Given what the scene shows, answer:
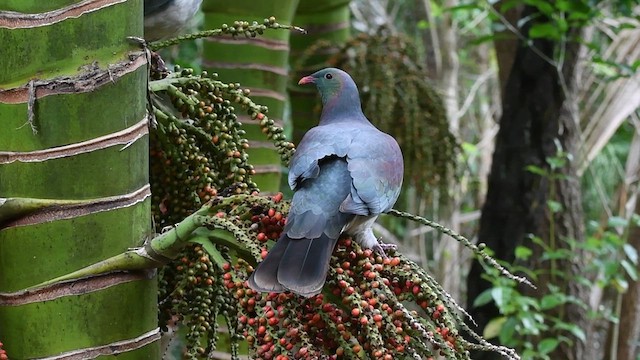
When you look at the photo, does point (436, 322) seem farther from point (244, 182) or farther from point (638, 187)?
point (638, 187)

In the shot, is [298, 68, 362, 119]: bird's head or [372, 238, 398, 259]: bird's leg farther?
[298, 68, 362, 119]: bird's head

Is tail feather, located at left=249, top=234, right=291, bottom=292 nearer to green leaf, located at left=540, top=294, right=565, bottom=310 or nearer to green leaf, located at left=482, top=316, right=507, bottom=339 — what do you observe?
green leaf, located at left=540, top=294, right=565, bottom=310

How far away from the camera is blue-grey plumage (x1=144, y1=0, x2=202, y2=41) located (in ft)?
6.46

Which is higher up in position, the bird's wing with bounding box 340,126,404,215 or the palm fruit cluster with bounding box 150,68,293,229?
the palm fruit cluster with bounding box 150,68,293,229

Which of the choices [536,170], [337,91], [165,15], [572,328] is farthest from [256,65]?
[572,328]

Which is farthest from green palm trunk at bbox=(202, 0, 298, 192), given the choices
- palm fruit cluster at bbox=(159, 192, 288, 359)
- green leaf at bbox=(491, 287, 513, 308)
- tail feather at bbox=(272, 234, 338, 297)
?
tail feather at bbox=(272, 234, 338, 297)

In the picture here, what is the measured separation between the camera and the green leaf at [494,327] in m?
2.70

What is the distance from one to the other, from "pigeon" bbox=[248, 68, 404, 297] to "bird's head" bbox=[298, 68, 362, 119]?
0.12m

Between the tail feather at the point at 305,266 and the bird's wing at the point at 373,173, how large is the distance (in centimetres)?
16

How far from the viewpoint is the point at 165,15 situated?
1.98 metres

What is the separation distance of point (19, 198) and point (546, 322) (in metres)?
2.33

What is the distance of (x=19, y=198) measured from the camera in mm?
902

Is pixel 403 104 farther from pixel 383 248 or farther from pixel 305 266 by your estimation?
pixel 305 266

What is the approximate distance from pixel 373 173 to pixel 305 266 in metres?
0.34
